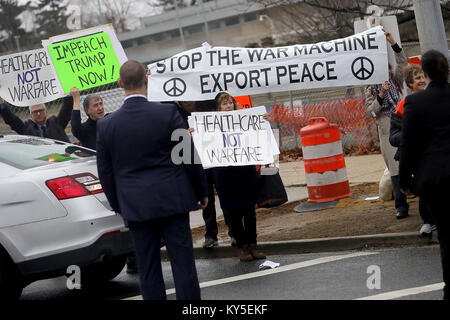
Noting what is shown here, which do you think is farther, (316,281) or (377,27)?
(377,27)

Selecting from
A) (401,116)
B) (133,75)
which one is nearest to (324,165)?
(401,116)

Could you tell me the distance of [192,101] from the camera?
9430 millimetres

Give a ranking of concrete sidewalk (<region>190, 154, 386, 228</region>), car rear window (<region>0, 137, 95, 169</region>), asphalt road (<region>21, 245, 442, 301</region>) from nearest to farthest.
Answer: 1. asphalt road (<region>21, 245, 442, 301</region>)
2. car rear window (<region>0, 137, 95, 169</region>)
3. concrete sidewalk (<region>190, 154, 386, 228</region>)

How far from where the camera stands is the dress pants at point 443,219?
5527 mm

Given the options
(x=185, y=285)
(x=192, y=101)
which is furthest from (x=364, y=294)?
(x=192, y=101)

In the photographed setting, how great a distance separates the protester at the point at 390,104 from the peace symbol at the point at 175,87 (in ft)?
7.02

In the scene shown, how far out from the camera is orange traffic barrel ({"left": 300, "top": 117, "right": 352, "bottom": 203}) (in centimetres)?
1106

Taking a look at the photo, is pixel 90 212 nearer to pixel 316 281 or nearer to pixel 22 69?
pixel 316 281

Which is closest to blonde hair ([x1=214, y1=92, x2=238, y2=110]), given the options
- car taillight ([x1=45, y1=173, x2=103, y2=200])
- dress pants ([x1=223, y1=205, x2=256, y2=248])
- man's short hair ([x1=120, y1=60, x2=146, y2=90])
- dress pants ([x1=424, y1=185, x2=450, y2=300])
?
dress pants ([x1=223, y1=205, x2=256, y2=248])

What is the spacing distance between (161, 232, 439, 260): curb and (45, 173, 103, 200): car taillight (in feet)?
8.03

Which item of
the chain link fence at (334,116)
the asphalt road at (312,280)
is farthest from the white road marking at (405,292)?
the chain link fence at (334,116)

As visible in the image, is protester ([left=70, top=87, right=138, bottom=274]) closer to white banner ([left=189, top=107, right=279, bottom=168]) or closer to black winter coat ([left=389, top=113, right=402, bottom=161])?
white banner ([left=189, top=107, right=279, bottom=168])

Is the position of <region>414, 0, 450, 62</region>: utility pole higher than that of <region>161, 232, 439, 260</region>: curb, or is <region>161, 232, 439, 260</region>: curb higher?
<region>414, 0, 450, 62</region>: utility pole
